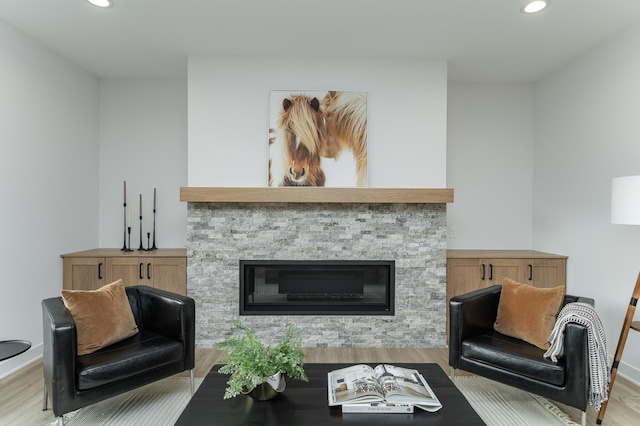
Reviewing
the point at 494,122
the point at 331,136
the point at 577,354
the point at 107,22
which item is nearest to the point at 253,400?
the point at 577,354

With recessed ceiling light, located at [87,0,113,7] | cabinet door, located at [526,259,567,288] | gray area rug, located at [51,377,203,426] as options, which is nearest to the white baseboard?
gray area rug, located at [51,377,203,426]

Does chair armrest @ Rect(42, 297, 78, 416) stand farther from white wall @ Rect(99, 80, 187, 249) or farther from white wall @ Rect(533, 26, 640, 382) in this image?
white wall @ Rect(533, 26, 640, 382)

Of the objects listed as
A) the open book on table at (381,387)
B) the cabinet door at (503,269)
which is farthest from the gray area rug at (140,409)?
the cabinet door at (503,269)

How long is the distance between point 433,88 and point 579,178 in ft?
5.29

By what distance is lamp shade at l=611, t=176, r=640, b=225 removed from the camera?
2.29 m

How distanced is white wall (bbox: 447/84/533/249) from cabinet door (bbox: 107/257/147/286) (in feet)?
11.1

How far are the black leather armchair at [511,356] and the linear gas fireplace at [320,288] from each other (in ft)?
3.42

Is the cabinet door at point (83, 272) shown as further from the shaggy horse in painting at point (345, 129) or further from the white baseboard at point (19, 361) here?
the shaggy horse in painting at point (345, 129)

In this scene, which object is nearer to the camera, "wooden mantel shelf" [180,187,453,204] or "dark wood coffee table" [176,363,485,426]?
"dark wood coffee table" [176,363,485,426]

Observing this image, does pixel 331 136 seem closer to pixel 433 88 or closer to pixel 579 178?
pixel 433 88

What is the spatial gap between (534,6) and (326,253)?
2540 mm

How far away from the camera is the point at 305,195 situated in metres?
3.55

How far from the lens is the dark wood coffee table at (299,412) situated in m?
1.68

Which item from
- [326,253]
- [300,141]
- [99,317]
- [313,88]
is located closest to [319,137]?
[300,141]
